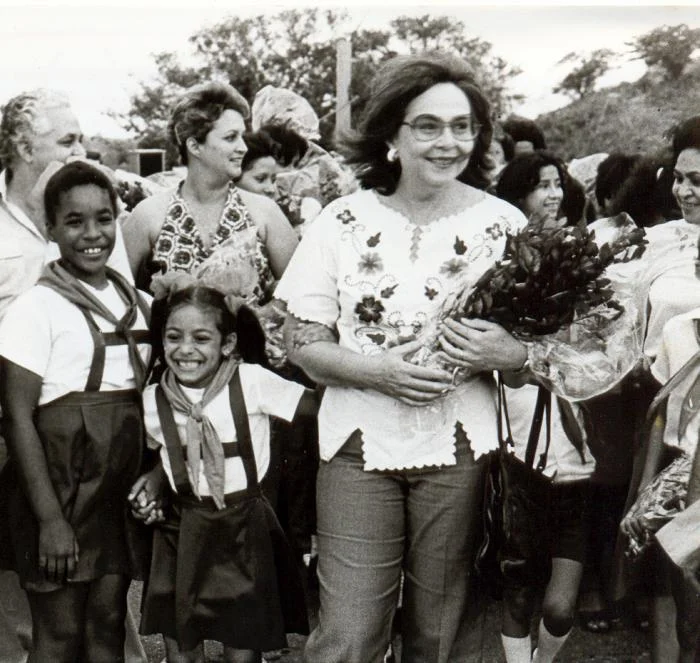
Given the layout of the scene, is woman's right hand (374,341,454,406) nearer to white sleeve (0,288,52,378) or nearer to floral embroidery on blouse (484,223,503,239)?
floral embroidery on blouse (484,223,503,239)

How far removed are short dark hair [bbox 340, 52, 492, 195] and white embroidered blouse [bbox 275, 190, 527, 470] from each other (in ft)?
0.50

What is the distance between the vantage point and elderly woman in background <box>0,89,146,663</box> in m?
3.40

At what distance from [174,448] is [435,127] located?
1258 millimetres

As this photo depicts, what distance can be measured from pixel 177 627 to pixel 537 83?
2.64 metres

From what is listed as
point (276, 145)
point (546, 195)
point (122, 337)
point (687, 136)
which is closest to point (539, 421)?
point (687, 136)

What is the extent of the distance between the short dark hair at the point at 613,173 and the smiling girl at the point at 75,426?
250 centimetres

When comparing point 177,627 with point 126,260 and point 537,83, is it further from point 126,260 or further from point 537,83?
point 537,83

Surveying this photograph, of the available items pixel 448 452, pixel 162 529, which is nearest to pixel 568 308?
pixel 448 452

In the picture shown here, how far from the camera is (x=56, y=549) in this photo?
2922mm

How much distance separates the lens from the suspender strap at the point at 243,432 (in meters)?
3.11

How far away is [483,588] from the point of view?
2818mm

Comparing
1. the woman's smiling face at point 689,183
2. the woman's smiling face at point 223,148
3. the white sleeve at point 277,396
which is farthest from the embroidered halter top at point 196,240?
the woman's smiling face at point 689,183

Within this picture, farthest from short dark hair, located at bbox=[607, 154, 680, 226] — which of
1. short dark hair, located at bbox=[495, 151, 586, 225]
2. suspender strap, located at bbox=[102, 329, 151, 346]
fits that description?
suspender strap, located at bbox=[102, 329, 151, 346]

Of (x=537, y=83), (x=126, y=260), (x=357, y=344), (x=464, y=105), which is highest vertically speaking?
(x=537, y=83)
